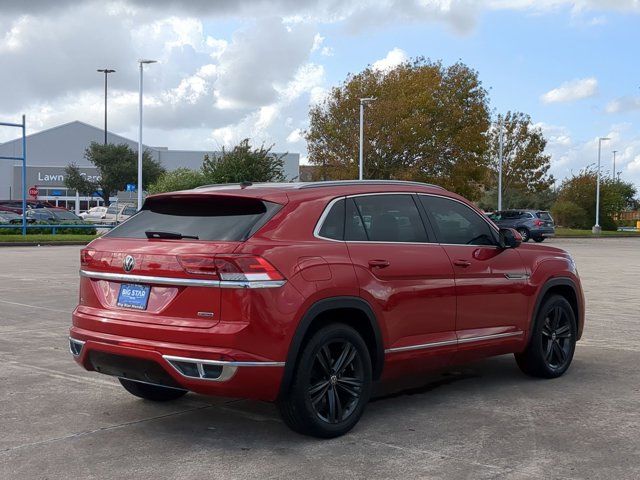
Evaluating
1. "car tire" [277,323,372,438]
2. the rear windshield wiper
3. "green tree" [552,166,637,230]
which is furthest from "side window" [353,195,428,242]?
"green tree" [552,166,637,230]

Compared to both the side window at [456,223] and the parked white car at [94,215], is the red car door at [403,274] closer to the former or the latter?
the side window at [456,223]

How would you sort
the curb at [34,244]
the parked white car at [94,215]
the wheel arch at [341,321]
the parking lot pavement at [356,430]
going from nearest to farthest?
the parking lot pavement at [356,430] → the wheel arch at [341,321] → the curb at [34,244] → the parked white car at [94,215]

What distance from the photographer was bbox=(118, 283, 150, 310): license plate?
206 inches

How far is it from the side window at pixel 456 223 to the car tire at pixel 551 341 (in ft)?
3.17

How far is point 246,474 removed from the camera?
15.3 ft

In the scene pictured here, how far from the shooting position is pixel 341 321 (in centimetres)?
550

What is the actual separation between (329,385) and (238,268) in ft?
3.53

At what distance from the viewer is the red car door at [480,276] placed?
631 centimetres

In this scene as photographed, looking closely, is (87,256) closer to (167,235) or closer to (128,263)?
(128,263)

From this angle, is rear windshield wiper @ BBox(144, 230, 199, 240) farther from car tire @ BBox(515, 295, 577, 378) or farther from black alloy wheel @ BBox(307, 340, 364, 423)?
car tire @ BBox(515, 295, 577, 378)

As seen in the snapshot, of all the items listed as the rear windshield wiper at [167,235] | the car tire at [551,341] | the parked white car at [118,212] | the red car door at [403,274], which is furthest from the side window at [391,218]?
the parked white car at [118,212]

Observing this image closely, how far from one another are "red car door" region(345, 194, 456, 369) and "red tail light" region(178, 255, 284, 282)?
2.43 feet

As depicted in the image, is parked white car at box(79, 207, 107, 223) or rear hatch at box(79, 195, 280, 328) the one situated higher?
rear hatch at box(79, 195, 280, 328)

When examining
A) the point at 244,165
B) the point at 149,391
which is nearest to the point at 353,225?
the point at 149,391
